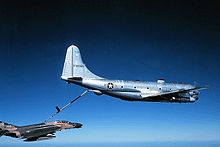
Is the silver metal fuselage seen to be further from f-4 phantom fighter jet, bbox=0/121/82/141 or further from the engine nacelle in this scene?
f-4 phantom fighter jet, bbox=0/121/82/141

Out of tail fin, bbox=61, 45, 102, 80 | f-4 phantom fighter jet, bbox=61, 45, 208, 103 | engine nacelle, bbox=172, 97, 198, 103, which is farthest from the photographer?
engine nacelle, bbox=172, 97, 198, 103

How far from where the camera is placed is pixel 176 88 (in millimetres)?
31000

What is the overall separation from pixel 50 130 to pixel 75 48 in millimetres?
13770

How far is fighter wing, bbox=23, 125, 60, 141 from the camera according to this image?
29291mm

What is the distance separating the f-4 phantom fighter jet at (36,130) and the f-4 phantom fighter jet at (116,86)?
391 inches

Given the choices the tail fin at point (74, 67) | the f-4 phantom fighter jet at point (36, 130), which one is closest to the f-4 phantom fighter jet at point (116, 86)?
the tail fin at point (74, 67)

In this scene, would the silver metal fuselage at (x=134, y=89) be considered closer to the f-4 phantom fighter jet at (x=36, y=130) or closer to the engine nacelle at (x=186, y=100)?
the engine nacelle at (x=186, y=100)

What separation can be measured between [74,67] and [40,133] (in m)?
11.9

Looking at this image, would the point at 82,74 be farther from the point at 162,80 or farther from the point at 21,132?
the point at 21,132

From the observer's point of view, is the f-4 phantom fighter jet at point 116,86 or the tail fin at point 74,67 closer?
the tail fin at point 74,67

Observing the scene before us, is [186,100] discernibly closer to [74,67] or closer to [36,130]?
[74,67]

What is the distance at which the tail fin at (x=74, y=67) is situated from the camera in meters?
25.0

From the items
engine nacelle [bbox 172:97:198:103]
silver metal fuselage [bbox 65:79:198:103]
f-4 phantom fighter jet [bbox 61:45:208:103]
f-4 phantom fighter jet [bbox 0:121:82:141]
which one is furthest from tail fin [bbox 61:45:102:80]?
engine nacelle [bbox 172:97:198:103]

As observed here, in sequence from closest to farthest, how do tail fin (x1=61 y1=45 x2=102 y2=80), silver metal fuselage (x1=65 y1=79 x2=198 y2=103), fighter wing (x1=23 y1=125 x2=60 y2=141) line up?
tail fin (x1=61 y1=45 x2=102 y2=80) < silver metal fuselage (x1=65 y1=79 x2=198 y2=103) < fighter wing (x1=23 y1=125 x2=60 y2=141)
